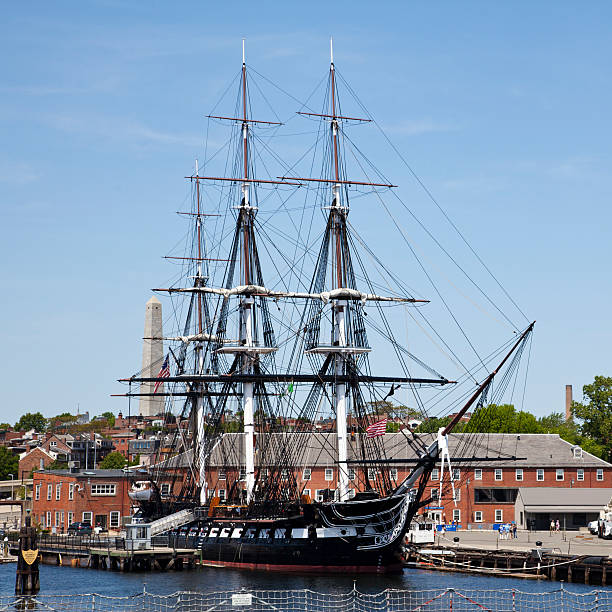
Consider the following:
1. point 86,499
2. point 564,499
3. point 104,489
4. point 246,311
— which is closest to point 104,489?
point 104,489

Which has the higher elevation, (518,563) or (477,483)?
(477,483)

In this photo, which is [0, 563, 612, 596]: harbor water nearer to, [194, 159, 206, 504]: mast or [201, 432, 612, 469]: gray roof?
[194, 159, 206, 504]: mast

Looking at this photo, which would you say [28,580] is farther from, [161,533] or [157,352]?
[157,352]

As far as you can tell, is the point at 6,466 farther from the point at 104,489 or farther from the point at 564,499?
the point at 564,499

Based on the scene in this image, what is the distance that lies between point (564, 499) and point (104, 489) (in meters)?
40.8

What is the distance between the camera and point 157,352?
198 metres

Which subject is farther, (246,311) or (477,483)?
(477,483)

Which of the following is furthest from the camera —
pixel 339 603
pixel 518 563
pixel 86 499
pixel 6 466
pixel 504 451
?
pixel 6 466

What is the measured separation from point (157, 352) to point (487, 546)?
433ft

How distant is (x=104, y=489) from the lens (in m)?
98.2

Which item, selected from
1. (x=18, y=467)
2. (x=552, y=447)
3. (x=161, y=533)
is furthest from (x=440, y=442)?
(x=18, y=467)

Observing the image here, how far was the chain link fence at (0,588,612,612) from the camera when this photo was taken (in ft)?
154

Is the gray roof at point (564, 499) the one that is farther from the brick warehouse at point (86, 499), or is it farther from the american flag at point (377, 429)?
the brick warehouse at point (86, 499)

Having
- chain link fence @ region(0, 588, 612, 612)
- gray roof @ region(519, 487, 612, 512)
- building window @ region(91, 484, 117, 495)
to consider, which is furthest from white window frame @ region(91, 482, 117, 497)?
chain link fence @ region(0, 588, 612, 612)
